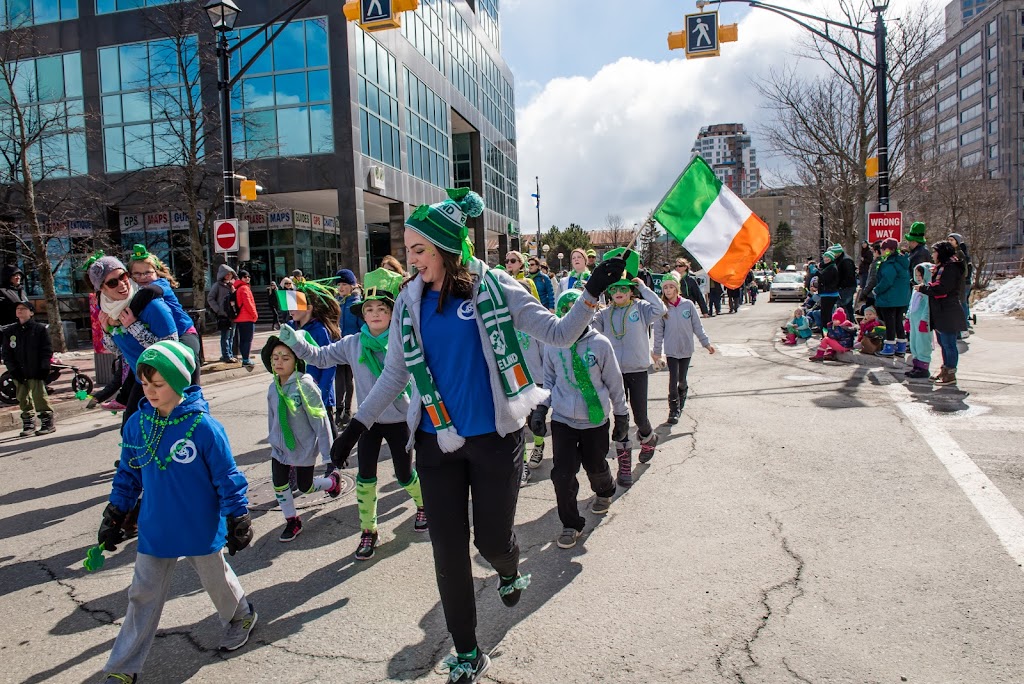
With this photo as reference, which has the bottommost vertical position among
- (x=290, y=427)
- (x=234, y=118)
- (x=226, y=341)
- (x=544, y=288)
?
(x=290, y=427)

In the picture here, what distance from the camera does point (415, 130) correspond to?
32.8 metres

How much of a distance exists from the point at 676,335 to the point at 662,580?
13.5 feet

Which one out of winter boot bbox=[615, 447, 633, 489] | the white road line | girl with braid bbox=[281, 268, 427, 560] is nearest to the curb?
girl with braid bbox=[281, 268, 427, 560]

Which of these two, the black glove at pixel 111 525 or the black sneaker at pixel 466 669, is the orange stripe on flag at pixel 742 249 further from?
the black glove at pixel 111 525

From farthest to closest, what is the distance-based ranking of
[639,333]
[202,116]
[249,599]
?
[202,116], [639,333], [249,599]

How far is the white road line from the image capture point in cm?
439

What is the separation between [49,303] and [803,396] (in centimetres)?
1515

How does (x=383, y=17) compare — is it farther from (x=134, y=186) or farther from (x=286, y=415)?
(x=134, y=186)

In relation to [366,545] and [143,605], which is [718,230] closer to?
[366,545]

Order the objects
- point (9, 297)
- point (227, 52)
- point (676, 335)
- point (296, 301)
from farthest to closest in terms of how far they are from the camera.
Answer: point (227, 52) < point (9, 297) < point (676, 335) < point (296, 301)

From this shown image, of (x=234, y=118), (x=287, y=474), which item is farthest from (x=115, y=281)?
(x=234, y=118)

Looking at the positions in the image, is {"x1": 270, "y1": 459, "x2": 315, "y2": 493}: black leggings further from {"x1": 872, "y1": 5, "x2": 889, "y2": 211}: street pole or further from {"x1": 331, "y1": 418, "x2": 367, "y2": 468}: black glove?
{"x1": 872, "y1": 5, "x2": 889, "y2": 211}: street pole

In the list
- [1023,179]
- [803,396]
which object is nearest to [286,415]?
[803,396]

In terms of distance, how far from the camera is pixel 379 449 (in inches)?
186
